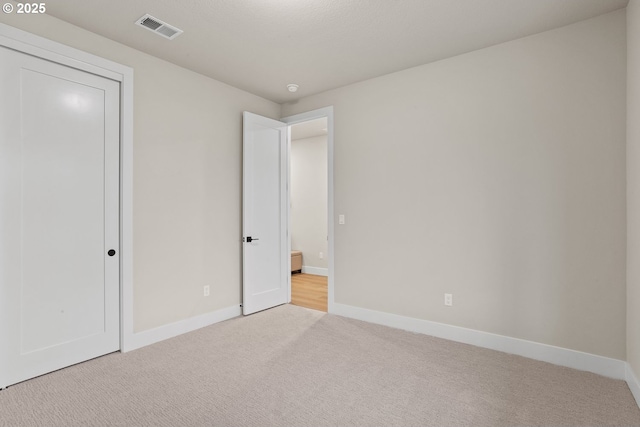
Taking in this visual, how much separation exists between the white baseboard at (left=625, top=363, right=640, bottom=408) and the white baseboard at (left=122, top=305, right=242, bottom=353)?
3.47m

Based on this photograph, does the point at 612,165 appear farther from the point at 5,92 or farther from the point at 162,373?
the point at 5,92

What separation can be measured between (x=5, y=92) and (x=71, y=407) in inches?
84.1

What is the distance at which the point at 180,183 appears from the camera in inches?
129

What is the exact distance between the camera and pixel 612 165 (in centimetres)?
242

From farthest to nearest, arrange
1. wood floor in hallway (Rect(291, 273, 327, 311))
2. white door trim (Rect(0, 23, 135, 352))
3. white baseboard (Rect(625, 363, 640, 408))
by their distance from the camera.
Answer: wood floor in hallway (Rect(291, 273, 327, 311)), white door trim (Rect(0, 23, 135, 352)), white baseboard (Rect(625, 363, 640, 408))

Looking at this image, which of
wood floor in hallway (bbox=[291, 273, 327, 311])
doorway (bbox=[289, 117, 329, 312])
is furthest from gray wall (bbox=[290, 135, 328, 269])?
wood floor in hallway (bbox=[291, 273, 327, 311])

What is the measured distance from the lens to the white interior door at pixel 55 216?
2281mm

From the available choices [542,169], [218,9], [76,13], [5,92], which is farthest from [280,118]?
[542,169]

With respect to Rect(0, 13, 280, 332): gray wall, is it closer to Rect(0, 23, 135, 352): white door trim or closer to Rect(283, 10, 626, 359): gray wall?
Rect(0, 23, 135, 352): white door trim

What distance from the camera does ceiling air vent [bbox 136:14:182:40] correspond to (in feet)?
8.13

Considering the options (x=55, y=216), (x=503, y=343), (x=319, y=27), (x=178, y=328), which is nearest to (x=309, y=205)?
(x=178, y=328)

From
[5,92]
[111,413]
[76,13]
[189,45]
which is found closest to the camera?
[111,413]

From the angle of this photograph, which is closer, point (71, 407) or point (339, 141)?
point (71, 407)

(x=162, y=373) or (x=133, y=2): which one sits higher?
(x=133, y=2)
